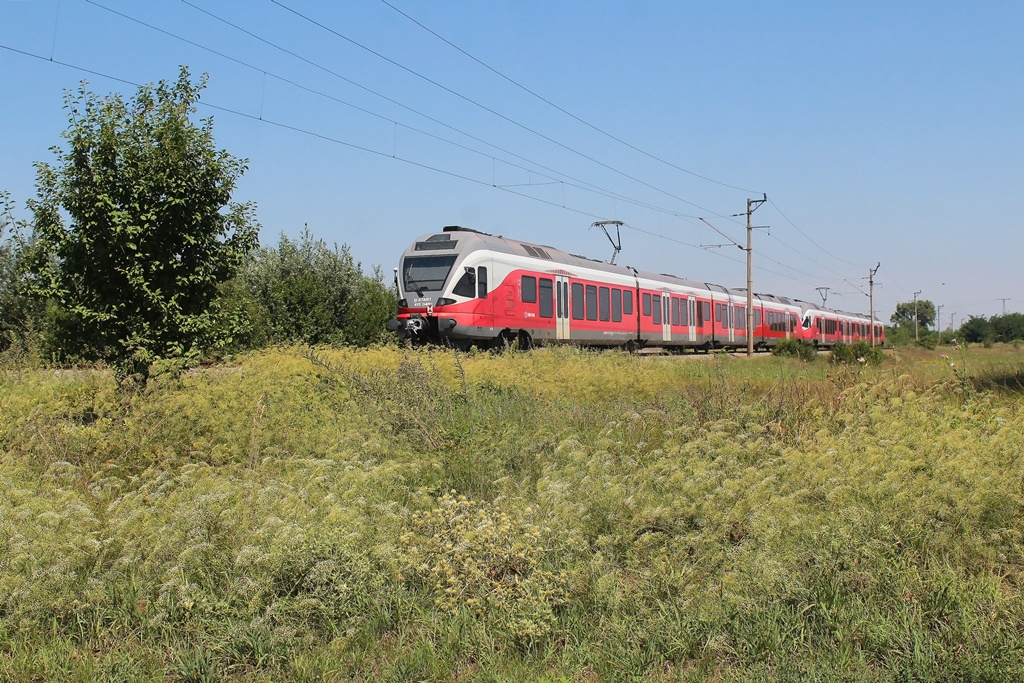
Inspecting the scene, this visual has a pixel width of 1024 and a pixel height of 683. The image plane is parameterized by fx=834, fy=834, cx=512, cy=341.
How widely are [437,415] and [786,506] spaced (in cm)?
381

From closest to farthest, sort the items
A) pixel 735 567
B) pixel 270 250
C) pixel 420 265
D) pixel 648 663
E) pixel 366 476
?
pixel 648 663 < pixel 735 567 < pixel 366 476 < pixel 420 265 < pixel 270 250

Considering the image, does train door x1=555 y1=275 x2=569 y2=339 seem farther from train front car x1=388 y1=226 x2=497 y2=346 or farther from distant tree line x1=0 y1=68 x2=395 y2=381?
distant tree line x1=0 y1=68 x2=395 y2=381

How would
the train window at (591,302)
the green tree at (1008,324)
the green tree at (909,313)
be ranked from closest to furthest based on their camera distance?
1. the train window at (591,302)
2. the green tree at (1008,324)
3. the green tree at (909,313)

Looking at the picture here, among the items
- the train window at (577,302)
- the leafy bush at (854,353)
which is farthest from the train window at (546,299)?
the leafy bush at (854,353)

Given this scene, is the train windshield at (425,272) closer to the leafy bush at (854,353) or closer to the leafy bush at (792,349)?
the leafy bush at (854,353)

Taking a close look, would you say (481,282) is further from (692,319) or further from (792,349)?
(692,319)

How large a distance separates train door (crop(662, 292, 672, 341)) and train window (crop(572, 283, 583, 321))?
713 cm

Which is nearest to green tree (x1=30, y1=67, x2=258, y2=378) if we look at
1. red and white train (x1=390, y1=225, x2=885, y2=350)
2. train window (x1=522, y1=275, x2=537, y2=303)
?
red and white train (x1=390, y1=225, x2=885, y2=350)

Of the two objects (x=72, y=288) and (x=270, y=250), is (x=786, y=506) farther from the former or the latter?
(x=270, y=250)

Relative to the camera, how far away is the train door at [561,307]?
23.1 metres

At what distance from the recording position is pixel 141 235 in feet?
35.0

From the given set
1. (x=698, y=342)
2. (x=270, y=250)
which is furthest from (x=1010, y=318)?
(x=270, y=250)

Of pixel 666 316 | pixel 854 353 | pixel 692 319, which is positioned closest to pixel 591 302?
pixel 666 316

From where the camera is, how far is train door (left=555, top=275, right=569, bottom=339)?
23.1 m
